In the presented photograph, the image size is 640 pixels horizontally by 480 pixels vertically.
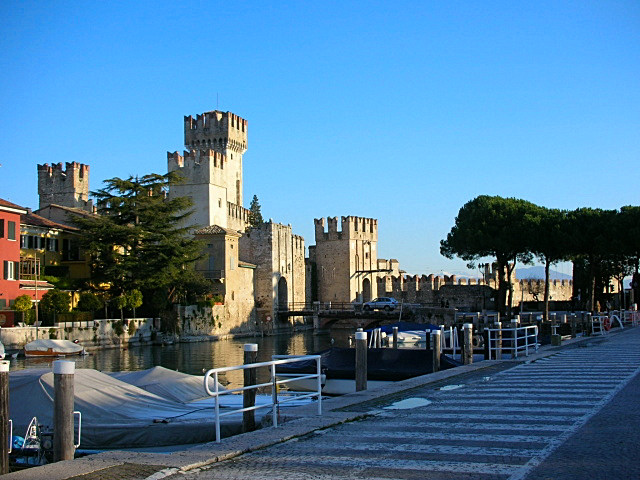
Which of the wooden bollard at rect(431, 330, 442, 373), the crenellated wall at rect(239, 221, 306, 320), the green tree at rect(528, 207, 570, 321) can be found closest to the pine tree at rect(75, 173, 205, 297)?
the crenellated wall at rect(239, 221, 306, 320)

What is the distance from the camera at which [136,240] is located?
45.2m

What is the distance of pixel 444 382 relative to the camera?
41.3 feet

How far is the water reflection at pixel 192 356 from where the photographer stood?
95.7 feet

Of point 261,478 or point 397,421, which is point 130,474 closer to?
point 261,478

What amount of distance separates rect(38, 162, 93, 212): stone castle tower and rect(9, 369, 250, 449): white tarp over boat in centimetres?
5294

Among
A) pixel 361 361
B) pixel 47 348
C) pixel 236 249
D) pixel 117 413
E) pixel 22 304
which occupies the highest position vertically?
pixel 236 249

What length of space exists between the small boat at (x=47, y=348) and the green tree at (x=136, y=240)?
29.8ft

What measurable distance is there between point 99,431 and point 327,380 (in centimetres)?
737

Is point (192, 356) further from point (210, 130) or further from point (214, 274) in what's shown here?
point (210, 130)

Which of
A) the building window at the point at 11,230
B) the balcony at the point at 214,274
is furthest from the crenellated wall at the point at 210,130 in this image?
the building window at the point at 11,230

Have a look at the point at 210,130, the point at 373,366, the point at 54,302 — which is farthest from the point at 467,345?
the point at 210,130

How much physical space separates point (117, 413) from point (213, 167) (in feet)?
167

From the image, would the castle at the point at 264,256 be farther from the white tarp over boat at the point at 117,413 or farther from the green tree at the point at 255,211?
the white tarp over boat at the point at 117,413

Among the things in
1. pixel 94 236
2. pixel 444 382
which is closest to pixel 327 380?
pixel 444 382
